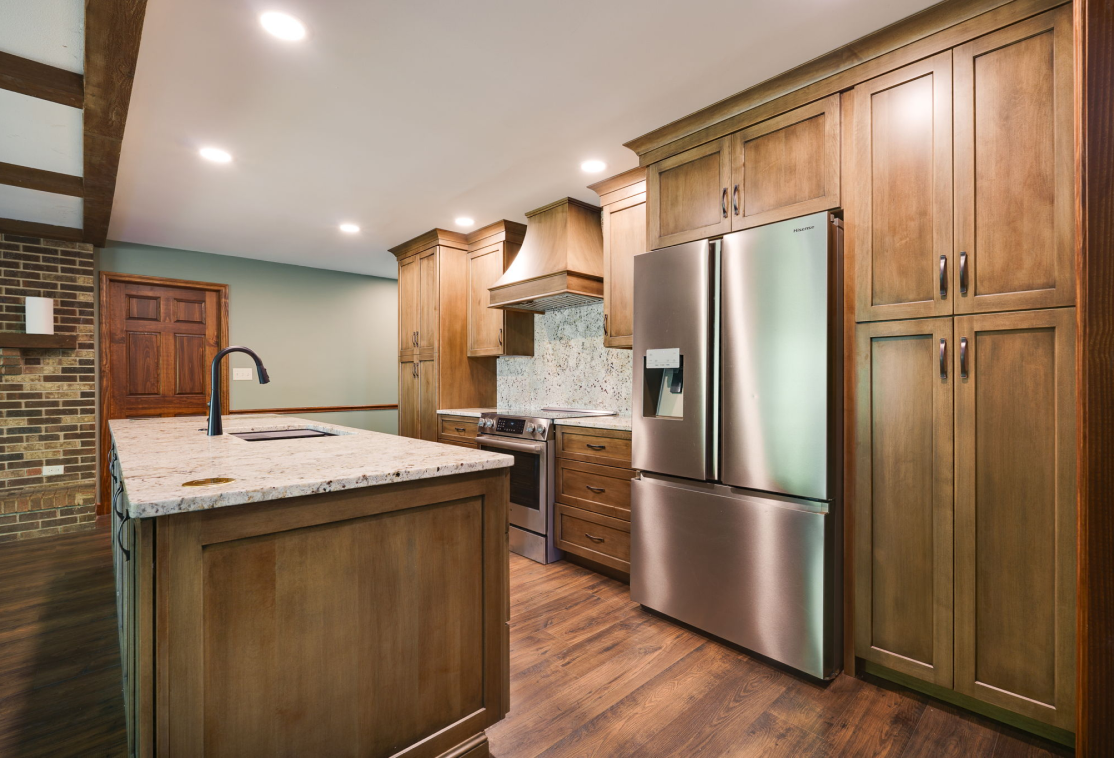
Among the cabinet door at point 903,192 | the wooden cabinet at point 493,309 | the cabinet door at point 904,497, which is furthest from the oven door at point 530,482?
the cabinet door at point 903,192

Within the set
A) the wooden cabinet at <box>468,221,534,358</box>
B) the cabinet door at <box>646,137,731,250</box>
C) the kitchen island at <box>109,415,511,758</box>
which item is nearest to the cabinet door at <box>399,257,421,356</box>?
the wooden cabinet at <box>468,221,534,358</box>

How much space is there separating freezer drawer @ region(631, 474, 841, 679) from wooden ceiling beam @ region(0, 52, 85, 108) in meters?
2.89

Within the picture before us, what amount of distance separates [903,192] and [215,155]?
3.33 meters

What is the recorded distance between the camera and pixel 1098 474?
73cm

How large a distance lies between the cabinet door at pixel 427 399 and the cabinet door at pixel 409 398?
75 mm

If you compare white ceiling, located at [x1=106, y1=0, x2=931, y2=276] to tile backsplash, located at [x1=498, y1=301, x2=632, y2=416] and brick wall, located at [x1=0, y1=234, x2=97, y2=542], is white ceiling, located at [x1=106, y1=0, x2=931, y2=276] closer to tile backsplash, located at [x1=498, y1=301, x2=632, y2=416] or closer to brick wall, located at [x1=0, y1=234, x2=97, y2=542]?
tile backsplash, located at [x1=498, y1=301, x2=632, y2=416]

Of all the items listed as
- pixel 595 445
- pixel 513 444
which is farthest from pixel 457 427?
pixel 595 445

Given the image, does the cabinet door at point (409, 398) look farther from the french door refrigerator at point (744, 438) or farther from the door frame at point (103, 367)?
the french door refrigerator at point (744, 438)

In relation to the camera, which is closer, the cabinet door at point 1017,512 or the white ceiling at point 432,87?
the cabinet door at point 1017,512

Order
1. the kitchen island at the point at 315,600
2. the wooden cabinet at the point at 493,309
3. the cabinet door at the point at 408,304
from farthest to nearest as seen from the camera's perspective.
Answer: the cabinet door at the point at 408,304 → the wooden cabinet at the point at 493,309 → the kitchen island at the point at 315,600

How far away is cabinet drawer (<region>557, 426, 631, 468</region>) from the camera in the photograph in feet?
9.28

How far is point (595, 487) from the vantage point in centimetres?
298

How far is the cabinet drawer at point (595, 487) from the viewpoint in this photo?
283cm

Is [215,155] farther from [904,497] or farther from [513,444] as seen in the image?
[904,497]
